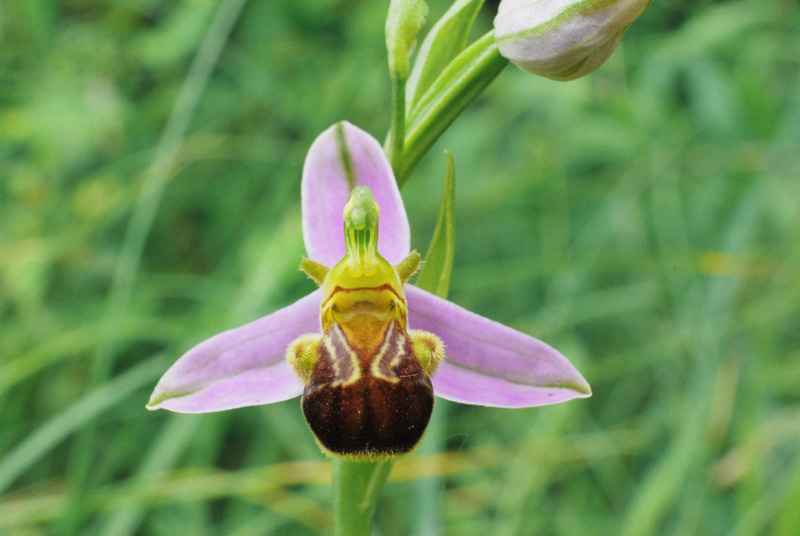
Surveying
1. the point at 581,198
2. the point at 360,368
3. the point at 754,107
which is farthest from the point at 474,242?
the point at 360,368

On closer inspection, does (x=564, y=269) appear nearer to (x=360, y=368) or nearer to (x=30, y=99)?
(x=360, y=368)

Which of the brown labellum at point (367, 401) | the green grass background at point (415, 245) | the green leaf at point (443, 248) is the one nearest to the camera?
the brown labellum at point (367, 401)

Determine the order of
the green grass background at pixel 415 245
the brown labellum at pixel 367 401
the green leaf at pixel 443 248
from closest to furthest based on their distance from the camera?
the brown labellum at pixel 367 401, the green leaf at pixel 443 248, the green grass background at pixel 415 245

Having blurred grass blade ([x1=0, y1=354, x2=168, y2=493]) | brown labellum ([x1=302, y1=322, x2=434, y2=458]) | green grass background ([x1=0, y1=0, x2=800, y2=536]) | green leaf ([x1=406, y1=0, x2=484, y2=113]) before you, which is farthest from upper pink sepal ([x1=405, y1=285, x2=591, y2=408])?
blurred grass blade ([x1=0, y1=354, x2=168, y2=493])

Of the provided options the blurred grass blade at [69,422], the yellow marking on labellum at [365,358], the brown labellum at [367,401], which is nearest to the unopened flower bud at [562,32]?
the yellow marking on labellum at [365,358]

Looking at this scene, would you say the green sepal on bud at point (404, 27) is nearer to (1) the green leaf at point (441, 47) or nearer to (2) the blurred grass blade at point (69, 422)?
(1) the green leaf at point (441, 47)

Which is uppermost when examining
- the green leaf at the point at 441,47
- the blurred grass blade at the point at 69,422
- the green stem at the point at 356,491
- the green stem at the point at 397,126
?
the green leaf at the point at 441,47

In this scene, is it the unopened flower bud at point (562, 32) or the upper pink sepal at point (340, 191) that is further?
the upper pink sepal at point (340, 191)
